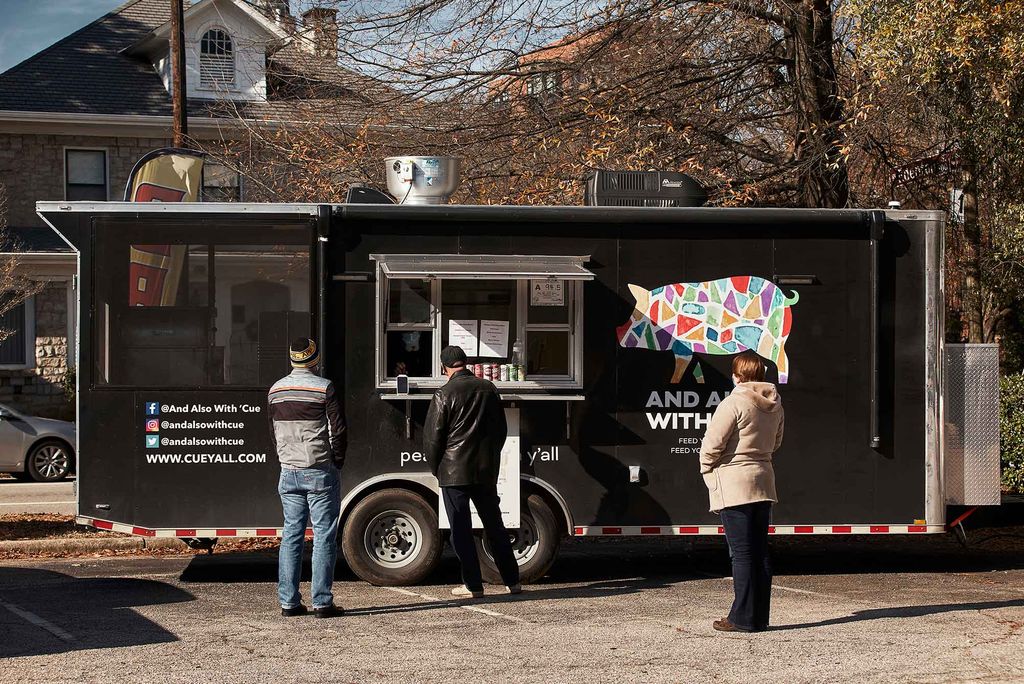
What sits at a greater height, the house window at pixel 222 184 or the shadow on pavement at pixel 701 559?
the house window at pixel 222 184

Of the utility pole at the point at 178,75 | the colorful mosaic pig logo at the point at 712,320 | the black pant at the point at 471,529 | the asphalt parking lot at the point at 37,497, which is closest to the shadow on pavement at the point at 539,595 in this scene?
the black pant at the point at 471,529

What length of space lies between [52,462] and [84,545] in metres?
7.17

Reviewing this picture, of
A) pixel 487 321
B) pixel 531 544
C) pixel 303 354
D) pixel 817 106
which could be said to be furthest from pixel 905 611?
pixel 817 106

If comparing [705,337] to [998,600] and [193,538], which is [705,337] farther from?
[193,538]

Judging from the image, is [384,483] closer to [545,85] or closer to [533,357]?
[533,357]

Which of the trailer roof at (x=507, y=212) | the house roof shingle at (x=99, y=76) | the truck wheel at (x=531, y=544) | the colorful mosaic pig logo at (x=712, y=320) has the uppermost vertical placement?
the house roof shingle at (x=99, y=76)

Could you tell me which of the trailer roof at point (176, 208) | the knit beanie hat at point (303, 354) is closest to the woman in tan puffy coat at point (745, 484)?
the knit beanie hat at point (303, 354)

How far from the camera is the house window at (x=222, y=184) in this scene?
76.9 ft

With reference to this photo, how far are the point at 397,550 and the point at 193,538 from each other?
1602mm

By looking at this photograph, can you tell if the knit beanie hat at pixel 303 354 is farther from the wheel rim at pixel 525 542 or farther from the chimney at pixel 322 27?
the chimney at pixel 322 27

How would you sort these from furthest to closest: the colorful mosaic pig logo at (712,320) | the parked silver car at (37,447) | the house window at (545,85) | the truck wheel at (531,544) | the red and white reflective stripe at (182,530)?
the parked silver car at (37,447), the house window at (545,85), the colorful mosaic pig logo at (712,320), the truck wheel at (531,544), the red and white reflective stripe at (182,530)

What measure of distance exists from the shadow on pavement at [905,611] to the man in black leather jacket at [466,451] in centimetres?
225

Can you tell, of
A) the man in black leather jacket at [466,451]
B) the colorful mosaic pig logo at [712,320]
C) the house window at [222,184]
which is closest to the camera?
the man in black leather jacket at [466,451]

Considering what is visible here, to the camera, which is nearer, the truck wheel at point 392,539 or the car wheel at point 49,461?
the truck wheel at point 392,539
